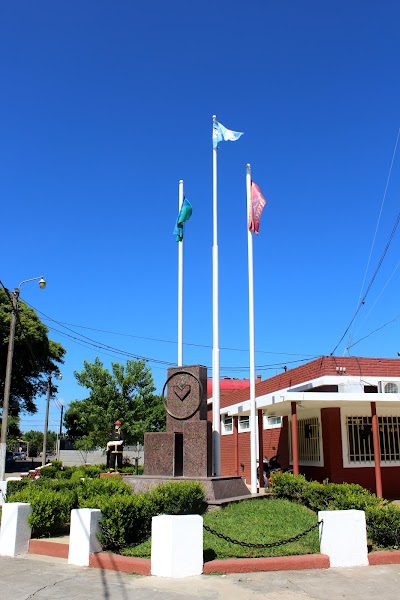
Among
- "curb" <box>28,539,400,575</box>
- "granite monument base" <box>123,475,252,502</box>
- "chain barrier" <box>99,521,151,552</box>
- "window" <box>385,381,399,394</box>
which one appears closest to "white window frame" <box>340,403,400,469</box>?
"window" <box>385,381,399,394</box>

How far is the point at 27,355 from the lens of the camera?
39906mm

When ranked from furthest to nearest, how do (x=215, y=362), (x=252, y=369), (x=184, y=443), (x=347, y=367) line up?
(x=347, y=367) → (x=252, y=369) → (x=215, y=362) → (x=184, y=443)

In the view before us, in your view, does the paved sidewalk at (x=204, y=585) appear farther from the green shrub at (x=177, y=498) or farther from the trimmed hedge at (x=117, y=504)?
the green shrub at (x=177, y=498)

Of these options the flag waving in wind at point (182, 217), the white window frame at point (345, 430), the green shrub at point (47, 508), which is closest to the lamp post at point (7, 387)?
the flag waving in wind at point (182, 217)

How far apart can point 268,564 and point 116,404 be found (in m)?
26.3

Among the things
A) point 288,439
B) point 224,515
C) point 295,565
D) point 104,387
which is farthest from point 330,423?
point 104,387

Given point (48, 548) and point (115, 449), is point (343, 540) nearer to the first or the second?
point (48, 548)

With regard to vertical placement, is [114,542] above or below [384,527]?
below

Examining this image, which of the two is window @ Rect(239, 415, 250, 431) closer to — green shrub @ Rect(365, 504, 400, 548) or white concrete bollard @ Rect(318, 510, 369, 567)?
green shrub @ Rect(365, 504, 400, 548)

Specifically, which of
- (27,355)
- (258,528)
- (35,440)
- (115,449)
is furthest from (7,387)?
(35,440)

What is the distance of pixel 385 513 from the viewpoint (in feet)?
29.3

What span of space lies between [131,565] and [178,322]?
9565 millimetres

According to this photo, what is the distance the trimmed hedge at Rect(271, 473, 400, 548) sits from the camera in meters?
8.86

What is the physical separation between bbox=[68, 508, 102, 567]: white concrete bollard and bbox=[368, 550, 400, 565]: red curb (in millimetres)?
4172
